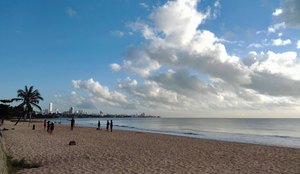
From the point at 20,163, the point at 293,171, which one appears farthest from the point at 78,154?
the point at 293,171

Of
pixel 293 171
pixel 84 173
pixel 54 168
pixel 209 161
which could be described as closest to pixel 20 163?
pixel 54 168

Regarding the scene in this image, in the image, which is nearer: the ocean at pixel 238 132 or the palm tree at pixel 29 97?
the ocean at pixel 238 132

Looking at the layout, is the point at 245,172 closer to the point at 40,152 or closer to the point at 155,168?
the point at 155,168

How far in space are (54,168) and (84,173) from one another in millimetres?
1603

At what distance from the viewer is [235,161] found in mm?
15102

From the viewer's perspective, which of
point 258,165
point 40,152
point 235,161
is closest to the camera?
point 258,165

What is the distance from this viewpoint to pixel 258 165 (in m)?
14.1

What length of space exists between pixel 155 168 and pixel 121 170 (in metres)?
1.46

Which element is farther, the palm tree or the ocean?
the palm tree

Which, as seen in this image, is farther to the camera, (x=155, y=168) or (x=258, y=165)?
(x=258, y=165)

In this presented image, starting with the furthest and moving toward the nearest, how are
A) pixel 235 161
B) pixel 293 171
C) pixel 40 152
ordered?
pixel 40 152, pixel 235 161, pixel 293 171

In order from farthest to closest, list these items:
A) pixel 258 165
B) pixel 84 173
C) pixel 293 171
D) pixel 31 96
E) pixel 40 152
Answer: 1. pixel 31 96
2. pixel 40 152
3. pixel 258 165
4. pixel 293 171
5. pixel 84 173

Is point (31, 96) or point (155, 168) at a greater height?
point (31, 96)

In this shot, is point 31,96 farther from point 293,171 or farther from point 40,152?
point 293,171
